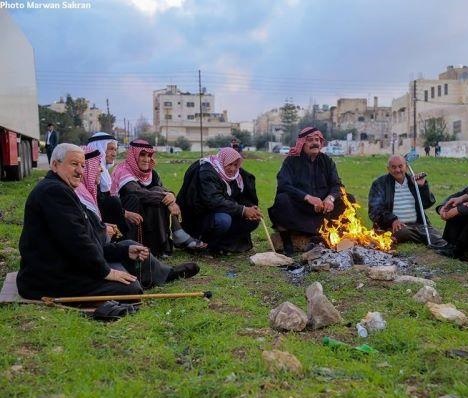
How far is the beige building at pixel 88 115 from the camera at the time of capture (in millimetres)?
83088

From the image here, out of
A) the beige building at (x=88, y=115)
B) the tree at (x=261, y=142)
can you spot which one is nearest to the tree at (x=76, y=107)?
the beige building at (x=88, y=115)

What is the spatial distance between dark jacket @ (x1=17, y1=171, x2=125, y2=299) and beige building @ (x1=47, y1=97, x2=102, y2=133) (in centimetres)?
7716

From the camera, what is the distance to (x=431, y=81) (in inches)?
2530

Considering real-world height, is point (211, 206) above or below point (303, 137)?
below

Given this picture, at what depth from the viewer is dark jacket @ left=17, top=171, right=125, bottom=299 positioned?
4.22 m

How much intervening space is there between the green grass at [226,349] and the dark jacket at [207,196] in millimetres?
1706

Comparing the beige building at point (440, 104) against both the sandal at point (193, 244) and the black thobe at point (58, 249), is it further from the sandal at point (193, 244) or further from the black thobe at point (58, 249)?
the black thobe at point (58, 249)

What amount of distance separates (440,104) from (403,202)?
58.2 metres

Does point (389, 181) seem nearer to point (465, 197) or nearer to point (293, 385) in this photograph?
point (465, 197)

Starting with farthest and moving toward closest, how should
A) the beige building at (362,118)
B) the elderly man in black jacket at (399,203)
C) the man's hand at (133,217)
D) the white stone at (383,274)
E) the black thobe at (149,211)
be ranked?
the beige building at (362,118), the elderly man in black jacket at (399,203), the black thobe at (149,211), the man's hand at (133,217), the white stone at (383,274)

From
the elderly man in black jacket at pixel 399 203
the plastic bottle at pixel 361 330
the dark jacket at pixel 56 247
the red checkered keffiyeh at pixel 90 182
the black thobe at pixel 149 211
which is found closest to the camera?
the plastic bottle at pixel 361 330

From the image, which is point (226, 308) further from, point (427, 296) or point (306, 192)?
point (306, 192)

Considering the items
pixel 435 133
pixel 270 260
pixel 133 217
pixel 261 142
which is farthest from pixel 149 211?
pixel 261 142

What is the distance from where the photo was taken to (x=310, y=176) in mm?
7426
